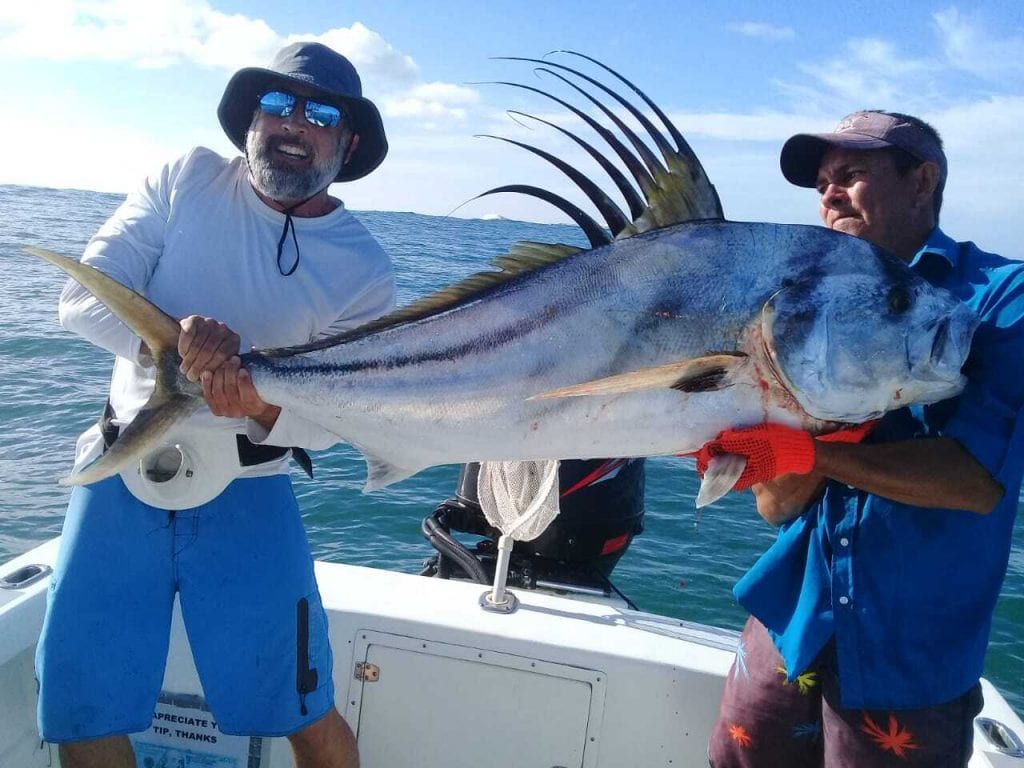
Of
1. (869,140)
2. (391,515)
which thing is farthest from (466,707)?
(391,515)

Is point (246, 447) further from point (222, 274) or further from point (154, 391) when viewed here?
point (222, 274)

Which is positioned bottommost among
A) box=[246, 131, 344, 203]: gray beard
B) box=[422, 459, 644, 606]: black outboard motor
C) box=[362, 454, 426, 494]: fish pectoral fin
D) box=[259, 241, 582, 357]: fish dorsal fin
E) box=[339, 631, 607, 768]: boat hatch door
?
box=[339, 631, 607, 768]: boat hatch door

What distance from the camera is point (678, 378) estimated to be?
1.71m

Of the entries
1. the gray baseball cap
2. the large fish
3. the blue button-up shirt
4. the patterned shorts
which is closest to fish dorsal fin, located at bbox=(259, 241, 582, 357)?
the large fish

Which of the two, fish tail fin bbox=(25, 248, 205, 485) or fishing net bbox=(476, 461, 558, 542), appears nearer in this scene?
fish tail fin bbox=(25, 248, 205, 485)

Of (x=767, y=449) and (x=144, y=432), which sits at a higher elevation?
(x=767, y=449)

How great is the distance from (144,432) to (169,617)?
689mm

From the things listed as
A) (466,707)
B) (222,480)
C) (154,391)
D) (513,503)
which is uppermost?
(154,391)

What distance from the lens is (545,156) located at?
194 cm

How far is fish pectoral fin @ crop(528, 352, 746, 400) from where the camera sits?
1685 mm

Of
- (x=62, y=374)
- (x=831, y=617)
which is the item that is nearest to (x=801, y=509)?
(x=831, y=617)

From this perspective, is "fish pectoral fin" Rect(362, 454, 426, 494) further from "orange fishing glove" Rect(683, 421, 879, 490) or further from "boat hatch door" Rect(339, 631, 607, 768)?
"boat hatch door" Rect(339, 631, 607, 768)

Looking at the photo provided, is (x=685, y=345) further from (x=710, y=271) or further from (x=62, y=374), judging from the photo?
(x=62, y=374)

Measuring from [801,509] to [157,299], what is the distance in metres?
2.10
